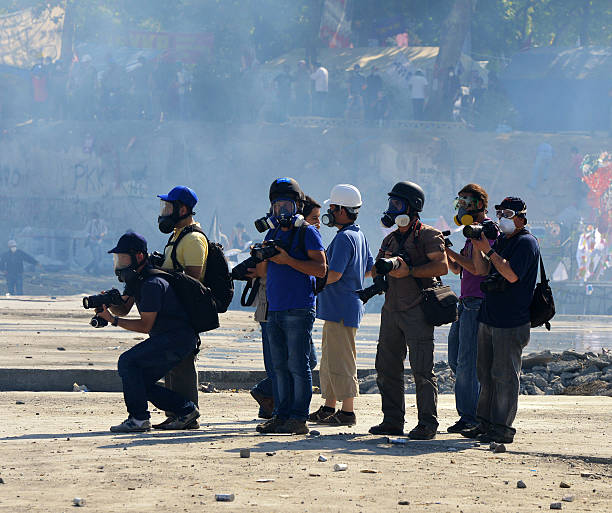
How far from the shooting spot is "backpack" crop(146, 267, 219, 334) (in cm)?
732

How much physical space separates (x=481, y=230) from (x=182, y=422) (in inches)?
95.7

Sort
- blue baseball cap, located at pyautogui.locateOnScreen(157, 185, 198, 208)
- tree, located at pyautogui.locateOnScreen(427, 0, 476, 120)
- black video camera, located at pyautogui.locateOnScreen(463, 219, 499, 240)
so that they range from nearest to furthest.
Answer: black video camera, located at pyautogui.locateOnScreen(463, 219, 499, 240)
blue baseball cap, located at pyautogui.locateOnScreen(157, 185, 198, 208)
tree, located at pyautogui.locateOnScreen(427, 0, 476, 120)

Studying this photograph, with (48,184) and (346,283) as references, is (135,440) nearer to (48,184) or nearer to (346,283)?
(346,283)

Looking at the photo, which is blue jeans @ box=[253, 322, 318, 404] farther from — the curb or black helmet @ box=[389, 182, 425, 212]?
the curb

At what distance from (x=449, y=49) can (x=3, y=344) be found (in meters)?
36.8

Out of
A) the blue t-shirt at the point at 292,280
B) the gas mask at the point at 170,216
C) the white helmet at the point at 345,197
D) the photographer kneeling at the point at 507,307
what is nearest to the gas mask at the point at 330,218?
the white helmet at the point at 345,197

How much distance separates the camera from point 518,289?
711 cm

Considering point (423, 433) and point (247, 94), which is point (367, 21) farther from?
point (423, 433)

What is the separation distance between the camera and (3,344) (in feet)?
48.2

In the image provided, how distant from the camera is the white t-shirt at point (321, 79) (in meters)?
46.5

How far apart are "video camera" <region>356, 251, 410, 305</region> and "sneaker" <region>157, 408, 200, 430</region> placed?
4.65 feet

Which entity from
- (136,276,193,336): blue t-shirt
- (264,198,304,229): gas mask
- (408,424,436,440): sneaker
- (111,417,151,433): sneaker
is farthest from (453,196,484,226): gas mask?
(111,417,151,433): sneaker

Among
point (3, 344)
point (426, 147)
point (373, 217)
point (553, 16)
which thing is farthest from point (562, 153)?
point (3, 344)

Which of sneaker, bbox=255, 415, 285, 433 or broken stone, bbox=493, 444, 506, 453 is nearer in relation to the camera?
broken stone, bbox=493, 444, 506, 453
